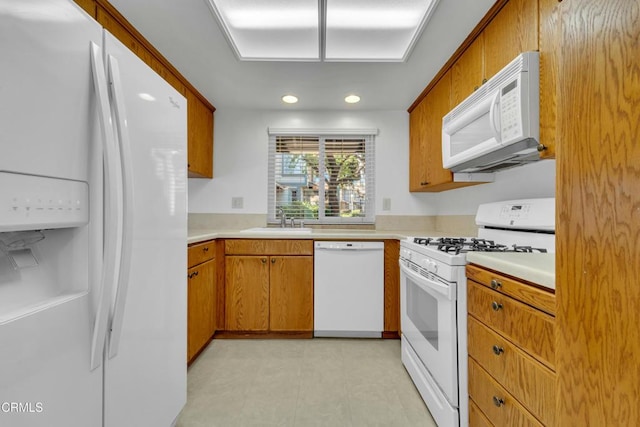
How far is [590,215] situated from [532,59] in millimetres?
1019

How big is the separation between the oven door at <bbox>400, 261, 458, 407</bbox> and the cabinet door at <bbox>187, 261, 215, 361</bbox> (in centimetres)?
143

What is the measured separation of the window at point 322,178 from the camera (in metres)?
3.08

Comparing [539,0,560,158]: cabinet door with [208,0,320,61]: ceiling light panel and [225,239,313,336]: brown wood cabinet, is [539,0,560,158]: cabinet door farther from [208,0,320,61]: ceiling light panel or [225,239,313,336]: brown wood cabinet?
[225,239,313,336]: brown wood cabinet

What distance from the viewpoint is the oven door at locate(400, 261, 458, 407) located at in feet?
4.32

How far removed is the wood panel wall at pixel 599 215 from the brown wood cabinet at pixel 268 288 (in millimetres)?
1924

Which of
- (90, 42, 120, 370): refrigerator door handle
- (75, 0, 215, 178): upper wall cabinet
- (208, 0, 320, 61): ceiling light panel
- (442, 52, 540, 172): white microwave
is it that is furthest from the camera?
(208, 0, 320, 61): ceiling light panel

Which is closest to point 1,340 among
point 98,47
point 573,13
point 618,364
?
point 98,47

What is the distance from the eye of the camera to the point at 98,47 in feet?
2.78

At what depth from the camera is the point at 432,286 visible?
4.83 ft

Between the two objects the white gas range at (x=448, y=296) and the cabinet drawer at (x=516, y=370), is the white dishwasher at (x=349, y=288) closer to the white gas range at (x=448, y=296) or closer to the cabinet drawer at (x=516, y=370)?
the white gas range at (x=448, y=296)

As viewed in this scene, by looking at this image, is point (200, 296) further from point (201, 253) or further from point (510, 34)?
point (510, 34)

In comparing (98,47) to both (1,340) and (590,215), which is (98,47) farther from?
(590,215)
